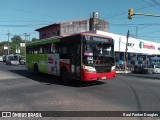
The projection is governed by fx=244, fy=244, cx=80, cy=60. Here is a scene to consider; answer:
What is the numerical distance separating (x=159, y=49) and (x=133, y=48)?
14848mm

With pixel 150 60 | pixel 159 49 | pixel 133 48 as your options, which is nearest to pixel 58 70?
pixel 133 48

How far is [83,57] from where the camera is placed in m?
13.8

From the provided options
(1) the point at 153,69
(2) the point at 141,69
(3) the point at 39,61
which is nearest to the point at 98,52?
(3) the point at 39,61

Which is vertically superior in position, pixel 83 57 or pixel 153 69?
pixel 83 57

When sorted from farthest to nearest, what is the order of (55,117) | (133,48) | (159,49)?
(159,49)
(133,48)
(55,117)

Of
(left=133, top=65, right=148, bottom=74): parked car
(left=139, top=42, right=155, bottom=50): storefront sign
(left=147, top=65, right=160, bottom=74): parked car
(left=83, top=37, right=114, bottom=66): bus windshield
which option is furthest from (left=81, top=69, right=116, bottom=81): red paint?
(left=139, top=42, right=155, bottom=50): storefront sign

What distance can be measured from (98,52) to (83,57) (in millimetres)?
1058

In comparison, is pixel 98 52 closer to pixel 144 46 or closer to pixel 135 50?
pixel 135 50

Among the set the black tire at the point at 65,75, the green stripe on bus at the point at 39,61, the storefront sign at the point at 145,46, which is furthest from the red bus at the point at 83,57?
the storefront sign at the point at 145,46

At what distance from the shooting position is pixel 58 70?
16.8m

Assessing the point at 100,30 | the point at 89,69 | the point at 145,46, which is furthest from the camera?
the point at 145,46

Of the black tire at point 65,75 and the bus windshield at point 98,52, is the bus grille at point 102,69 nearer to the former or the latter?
the bus windshield at point 98,52

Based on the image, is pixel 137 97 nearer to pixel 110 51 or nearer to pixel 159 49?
pixel 110 51

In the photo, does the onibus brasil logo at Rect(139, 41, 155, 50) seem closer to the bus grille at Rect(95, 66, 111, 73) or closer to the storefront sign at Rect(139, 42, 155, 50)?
the storefront sign at Rect(139, 42, 155, 50)
